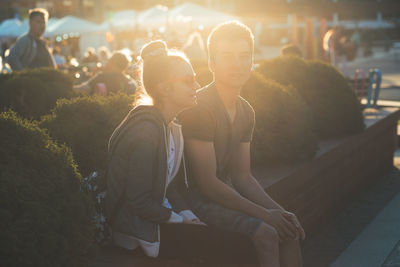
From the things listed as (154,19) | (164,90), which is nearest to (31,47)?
(164,90)

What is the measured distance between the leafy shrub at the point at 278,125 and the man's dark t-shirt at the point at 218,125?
5.05 ft

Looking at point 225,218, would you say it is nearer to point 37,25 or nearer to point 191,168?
point 191,168

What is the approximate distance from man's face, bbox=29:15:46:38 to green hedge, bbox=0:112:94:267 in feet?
16.8

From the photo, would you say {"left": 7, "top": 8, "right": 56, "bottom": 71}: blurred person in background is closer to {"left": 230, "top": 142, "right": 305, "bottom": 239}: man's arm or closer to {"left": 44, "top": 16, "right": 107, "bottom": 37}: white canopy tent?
{"left": 230, "top": 142, "right": 305, "bottom": 239}: man's arm

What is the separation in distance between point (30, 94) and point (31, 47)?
1533 mm

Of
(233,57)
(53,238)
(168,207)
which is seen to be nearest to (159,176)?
(168,207)

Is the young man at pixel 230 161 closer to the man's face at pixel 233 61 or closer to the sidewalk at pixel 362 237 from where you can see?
the man's face at pixel 233 61

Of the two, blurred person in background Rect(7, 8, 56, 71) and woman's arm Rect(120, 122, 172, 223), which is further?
blurred person in background Rect(7, 8, 56, 71)

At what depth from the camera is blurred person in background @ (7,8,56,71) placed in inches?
307

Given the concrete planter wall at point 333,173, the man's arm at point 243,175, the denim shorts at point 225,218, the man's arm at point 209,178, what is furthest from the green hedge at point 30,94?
the denim shorts at point 225,218

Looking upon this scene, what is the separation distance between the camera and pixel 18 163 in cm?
265

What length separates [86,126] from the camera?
13.4 feet

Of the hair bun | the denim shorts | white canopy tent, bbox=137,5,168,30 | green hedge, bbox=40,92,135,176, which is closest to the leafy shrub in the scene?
green hedge, bbox=40,92,135,176

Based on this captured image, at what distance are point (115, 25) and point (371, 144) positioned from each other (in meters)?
22.1
